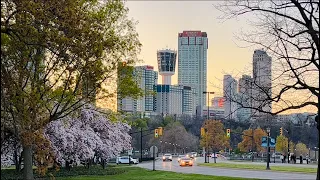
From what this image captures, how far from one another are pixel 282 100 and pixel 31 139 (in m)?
9.10

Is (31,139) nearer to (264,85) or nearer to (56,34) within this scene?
(56,34)

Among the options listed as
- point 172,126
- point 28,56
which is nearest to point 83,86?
point 28,56

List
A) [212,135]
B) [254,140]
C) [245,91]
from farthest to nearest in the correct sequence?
[254,140] < [212,135] < [245,91]

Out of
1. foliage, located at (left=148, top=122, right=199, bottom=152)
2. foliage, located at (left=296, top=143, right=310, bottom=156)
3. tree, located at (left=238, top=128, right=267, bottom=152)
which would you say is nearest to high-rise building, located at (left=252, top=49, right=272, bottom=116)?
tree, located at (left=238, top=128, right=267, bottom=152)

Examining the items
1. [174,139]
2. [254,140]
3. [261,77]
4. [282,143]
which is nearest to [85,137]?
[261,77]

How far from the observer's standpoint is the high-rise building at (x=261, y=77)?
19.7 metres

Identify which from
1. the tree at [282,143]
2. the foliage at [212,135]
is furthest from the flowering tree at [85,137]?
the tree at [282,143]

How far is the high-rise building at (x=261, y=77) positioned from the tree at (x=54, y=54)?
593cm

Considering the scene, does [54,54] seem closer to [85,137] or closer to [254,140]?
[85,137]

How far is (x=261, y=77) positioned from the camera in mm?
20141

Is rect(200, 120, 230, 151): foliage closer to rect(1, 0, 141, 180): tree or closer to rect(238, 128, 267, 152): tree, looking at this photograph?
rect(238, 128, 267, 152): tree

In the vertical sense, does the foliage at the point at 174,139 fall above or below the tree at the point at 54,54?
below

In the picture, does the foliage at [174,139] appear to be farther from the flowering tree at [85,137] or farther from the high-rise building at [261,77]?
the high-rise building at [261,77]

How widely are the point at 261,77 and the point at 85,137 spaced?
24.3 meters
